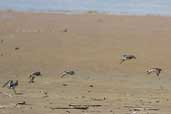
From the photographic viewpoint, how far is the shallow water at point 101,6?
107ft

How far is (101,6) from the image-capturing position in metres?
35.9

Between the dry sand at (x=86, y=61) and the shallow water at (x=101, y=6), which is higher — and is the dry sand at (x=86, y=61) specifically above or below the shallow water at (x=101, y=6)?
below

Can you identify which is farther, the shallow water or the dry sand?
the shallow water

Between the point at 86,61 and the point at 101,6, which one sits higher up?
the point at 101,6

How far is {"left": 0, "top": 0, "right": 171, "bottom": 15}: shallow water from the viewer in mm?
32562

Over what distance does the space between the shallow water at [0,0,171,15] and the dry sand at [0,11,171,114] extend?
2.92m

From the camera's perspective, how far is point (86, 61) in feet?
65.9

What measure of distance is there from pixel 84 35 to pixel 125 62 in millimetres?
4207

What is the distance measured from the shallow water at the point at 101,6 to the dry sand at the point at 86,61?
9.58 ft

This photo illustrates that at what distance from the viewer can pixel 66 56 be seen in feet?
68.1

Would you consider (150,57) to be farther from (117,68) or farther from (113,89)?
(113,89)

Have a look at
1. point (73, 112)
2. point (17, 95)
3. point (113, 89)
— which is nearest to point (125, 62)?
point (113, 89)

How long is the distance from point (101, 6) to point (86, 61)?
16013 millimetres

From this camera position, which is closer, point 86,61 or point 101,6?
point 86,61
